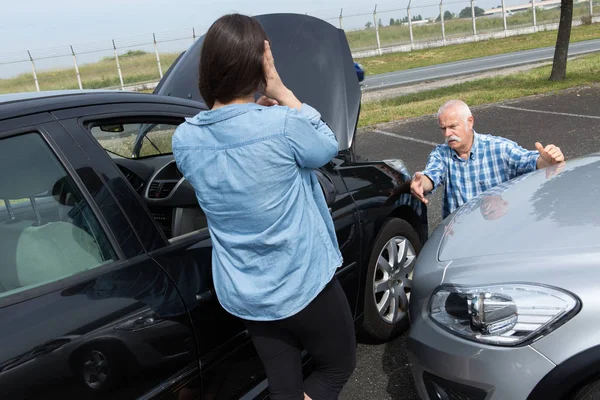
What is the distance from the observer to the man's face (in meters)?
3.34

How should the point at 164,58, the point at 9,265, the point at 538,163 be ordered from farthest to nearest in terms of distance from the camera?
the point at 164,58 < the point at 538,163 < the point at 9,265

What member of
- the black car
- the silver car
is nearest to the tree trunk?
the silver car

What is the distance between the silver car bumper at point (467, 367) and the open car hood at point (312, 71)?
1.35 m

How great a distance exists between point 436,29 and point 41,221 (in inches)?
1420

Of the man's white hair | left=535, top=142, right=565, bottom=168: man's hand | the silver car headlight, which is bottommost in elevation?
the silver car headlight

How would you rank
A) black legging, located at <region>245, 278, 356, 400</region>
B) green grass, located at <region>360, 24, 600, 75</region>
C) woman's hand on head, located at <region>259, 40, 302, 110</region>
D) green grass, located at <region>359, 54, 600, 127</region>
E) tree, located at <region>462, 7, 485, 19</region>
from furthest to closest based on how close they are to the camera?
tree, located at <region>462, 7, 485, 19</region>, green grass, located at <region>360, 24, 600, 75</region>, green grass, located at <region>359, 54, 600, 127</region>, black legging, located at <region>245, 278, 356, 400</region>, woman's hand on head, located at <region>259, 40, 302, 110</region>

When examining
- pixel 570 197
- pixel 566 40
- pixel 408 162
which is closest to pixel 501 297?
pixel 570 197

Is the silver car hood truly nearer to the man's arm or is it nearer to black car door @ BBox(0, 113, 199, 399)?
the man's arm

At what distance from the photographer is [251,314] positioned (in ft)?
5.92

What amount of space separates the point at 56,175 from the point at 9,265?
328 mm

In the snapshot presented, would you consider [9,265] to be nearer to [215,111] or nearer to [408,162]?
[215,111]

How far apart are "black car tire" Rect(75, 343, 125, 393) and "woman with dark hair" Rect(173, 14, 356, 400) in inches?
14.4

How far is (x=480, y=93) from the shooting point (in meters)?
11.7

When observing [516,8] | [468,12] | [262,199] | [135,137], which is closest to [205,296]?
[262,199]
